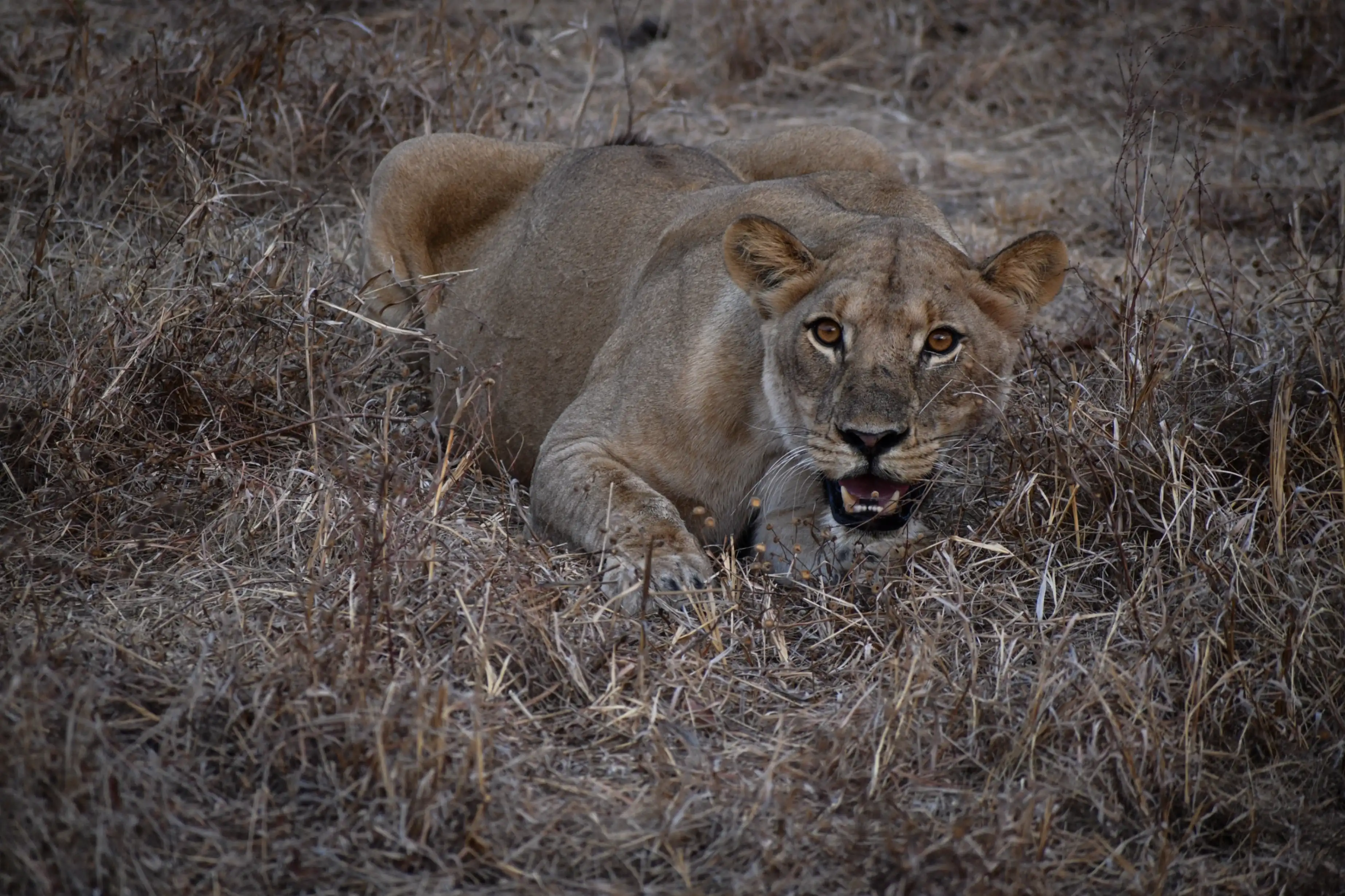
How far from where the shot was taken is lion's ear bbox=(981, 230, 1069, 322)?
12.5 feet

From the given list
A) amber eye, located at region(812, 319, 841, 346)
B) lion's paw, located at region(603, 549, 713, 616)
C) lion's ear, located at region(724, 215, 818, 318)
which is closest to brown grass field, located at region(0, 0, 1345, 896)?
lion's paw, located at region(603, 549, 713, 616)

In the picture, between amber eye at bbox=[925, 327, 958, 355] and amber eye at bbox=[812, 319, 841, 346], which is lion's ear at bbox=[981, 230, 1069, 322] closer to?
amber eye at bbox=[925, 327, 958, 355]

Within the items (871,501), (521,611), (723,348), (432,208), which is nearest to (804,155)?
(432,208)

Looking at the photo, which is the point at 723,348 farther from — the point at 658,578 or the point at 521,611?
the point at 521,611

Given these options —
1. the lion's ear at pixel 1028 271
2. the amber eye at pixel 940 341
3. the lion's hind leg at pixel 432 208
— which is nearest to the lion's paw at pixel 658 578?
the amber eye at pixel 940 341

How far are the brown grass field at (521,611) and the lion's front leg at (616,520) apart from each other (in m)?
0.11

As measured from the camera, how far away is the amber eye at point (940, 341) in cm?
370

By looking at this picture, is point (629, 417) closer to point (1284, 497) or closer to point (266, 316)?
point (266, 316)

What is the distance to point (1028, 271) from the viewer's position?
3.86m

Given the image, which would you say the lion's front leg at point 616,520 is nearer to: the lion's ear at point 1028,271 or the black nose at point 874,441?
the black nose at point 874,441

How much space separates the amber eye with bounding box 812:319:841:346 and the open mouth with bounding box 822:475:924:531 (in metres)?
0.37

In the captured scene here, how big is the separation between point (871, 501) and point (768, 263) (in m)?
0.72

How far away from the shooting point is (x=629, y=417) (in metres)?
4.11

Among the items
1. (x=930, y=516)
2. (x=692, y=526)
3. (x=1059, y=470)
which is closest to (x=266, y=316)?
(x=692, y=526)
